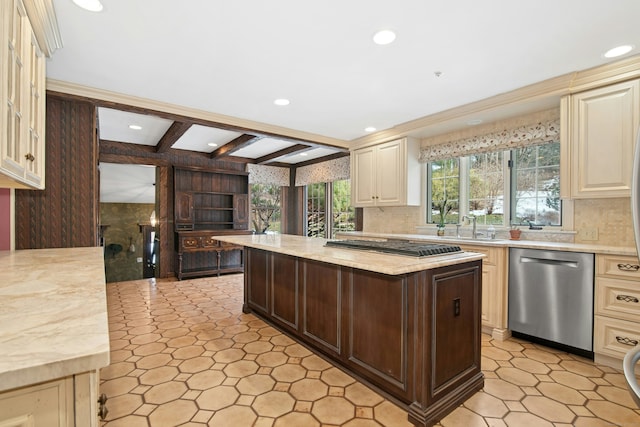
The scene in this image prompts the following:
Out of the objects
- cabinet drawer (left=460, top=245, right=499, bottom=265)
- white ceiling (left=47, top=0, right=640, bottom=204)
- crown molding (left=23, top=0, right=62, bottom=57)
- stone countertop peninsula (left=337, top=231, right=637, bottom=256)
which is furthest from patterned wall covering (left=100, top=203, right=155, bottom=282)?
cabinet drawer (left=460, top=245, right=499, bottom=265)

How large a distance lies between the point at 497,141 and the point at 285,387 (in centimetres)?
324

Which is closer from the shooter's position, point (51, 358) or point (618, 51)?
point (51, 358)

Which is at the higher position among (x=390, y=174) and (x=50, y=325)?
(x=390, y=174)

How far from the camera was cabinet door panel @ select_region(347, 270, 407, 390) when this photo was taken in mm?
1820

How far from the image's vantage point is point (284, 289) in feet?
9.61

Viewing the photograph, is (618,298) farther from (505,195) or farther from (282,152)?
(282,152)

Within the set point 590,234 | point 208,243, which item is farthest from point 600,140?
point 208,243

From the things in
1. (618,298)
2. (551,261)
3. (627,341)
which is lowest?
(627,341)

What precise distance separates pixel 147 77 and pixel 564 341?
4.19m

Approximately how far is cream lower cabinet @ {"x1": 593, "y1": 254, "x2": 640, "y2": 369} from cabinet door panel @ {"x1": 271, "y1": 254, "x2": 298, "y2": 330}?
2.39 meters

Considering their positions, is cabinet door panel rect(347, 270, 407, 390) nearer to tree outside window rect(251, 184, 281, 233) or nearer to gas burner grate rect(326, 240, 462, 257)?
gas burner grate rect(326, 240, 462, 257)

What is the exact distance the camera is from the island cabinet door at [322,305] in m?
2.29

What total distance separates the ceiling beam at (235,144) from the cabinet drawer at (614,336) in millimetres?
4102

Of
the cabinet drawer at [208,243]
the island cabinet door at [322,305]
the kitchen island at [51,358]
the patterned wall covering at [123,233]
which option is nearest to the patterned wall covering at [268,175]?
the cabinet drawer at [208,243]
